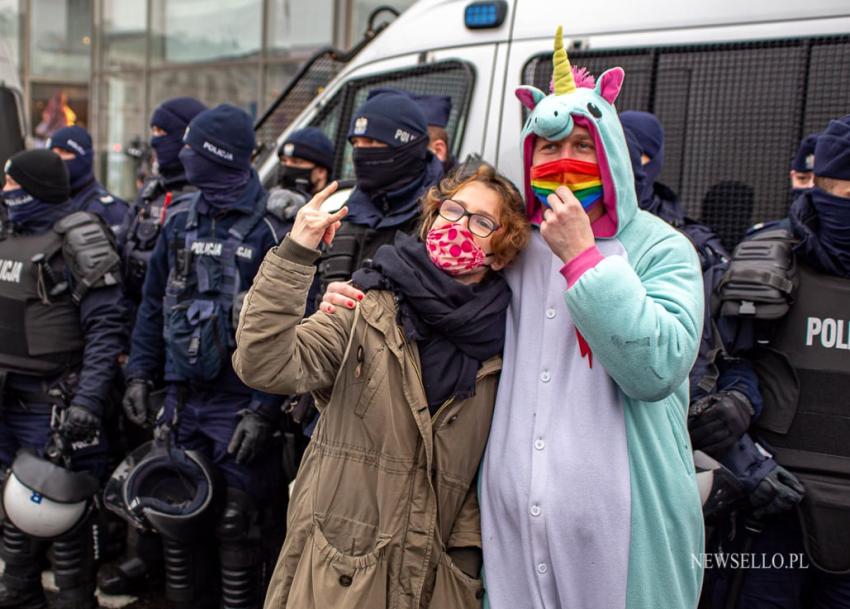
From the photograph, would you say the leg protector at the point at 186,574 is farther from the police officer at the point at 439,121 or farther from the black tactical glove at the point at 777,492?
the black tactical glove at the point at 777,492

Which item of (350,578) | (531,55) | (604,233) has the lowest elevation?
(350,578)

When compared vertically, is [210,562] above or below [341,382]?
below

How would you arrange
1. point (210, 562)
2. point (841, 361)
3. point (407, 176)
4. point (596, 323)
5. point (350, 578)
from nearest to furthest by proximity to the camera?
1. point (596, 323)
2. point (350, 578)
3. point (841, 361)
4. point (407, 176)
5. point (210, 562)

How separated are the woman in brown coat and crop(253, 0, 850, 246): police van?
1772 mm

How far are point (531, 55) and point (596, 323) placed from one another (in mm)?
2425

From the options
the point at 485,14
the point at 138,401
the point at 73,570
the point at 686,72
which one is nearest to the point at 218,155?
the point at 138,401

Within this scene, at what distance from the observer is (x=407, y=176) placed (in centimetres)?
307

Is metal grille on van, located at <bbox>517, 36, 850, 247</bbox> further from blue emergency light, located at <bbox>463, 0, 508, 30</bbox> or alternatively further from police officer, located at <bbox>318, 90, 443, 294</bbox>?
police officer, located at <bbox>318, 90, 443, 294</bbox>

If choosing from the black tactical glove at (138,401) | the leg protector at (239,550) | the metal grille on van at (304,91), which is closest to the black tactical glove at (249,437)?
the leg protector at (239,550)

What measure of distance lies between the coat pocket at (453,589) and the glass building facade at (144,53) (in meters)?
10.6

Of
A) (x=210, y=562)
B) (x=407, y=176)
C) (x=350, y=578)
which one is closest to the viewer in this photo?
(x=350, y=578)

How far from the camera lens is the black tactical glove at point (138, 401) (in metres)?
3.63

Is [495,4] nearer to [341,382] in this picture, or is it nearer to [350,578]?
[341,382]

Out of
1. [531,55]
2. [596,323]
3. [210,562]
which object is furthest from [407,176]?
[210,562]
